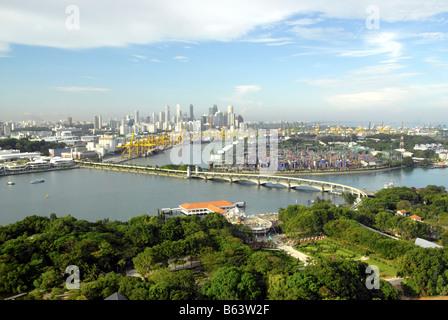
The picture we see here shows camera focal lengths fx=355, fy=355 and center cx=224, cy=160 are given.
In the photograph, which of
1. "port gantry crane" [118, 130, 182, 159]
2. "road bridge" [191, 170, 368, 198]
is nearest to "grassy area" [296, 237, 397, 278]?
"road bridge" [191, 170, 368, 198]

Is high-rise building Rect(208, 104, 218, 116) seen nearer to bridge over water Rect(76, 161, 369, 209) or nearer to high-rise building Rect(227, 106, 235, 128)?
high-rise building Rect(227, 106, 235, 128)

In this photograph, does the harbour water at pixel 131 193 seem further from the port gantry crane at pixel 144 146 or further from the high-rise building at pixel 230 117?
the high-rise building at pixel 230 117

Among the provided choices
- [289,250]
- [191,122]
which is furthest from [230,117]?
[289,250]

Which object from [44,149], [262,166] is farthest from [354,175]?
[44,149]

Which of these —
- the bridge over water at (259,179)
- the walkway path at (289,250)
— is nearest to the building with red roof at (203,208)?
the walkway path at (289,250)

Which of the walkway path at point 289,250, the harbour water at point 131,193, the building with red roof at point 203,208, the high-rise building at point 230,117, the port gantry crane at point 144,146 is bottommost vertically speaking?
the harbour water at point 131,193
